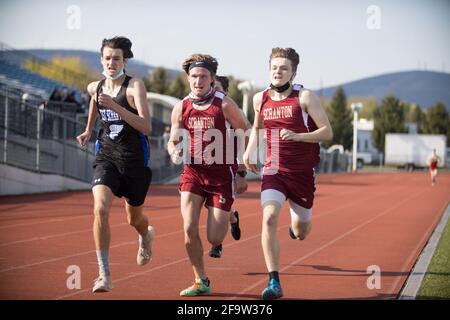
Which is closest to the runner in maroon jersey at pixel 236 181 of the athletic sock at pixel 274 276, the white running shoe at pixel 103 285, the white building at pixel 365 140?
the athletic sock at pixel 274 276

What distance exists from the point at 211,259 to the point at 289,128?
10.2ft

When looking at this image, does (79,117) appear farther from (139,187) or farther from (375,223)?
(139,187)

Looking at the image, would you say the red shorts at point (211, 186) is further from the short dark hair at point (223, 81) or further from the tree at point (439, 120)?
the tree at point (439, 120)

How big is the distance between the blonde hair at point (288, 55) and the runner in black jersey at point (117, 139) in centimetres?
131

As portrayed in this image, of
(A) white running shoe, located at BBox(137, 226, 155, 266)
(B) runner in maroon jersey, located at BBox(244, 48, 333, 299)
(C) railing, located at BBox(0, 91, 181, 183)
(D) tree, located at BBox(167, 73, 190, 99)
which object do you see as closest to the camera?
(B) runner in maroon jersey, located at BBox(244, 48, 333, 299)

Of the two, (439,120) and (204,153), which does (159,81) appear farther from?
(204,153)

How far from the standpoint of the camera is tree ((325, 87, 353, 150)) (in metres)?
103

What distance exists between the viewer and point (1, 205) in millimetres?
19031

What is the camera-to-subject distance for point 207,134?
778cm

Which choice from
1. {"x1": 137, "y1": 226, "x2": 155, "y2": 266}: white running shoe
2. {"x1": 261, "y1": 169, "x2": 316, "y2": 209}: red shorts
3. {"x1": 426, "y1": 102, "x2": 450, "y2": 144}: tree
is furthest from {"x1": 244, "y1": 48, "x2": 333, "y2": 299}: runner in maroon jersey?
{"x1": 426, "y1": 102, "x2": 450, "y2": 144}: tree

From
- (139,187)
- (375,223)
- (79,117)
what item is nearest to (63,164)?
(79,117)

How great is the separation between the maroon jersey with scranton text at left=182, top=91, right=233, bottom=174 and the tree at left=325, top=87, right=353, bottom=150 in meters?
95.8

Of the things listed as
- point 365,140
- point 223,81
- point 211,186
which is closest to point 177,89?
point 365,140

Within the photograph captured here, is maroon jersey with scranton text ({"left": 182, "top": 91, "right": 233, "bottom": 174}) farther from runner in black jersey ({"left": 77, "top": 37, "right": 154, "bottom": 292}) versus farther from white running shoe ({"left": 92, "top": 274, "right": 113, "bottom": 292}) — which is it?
white running shoe ({"left": 92, "top": 274, "right": 113, "bottom": 292})
